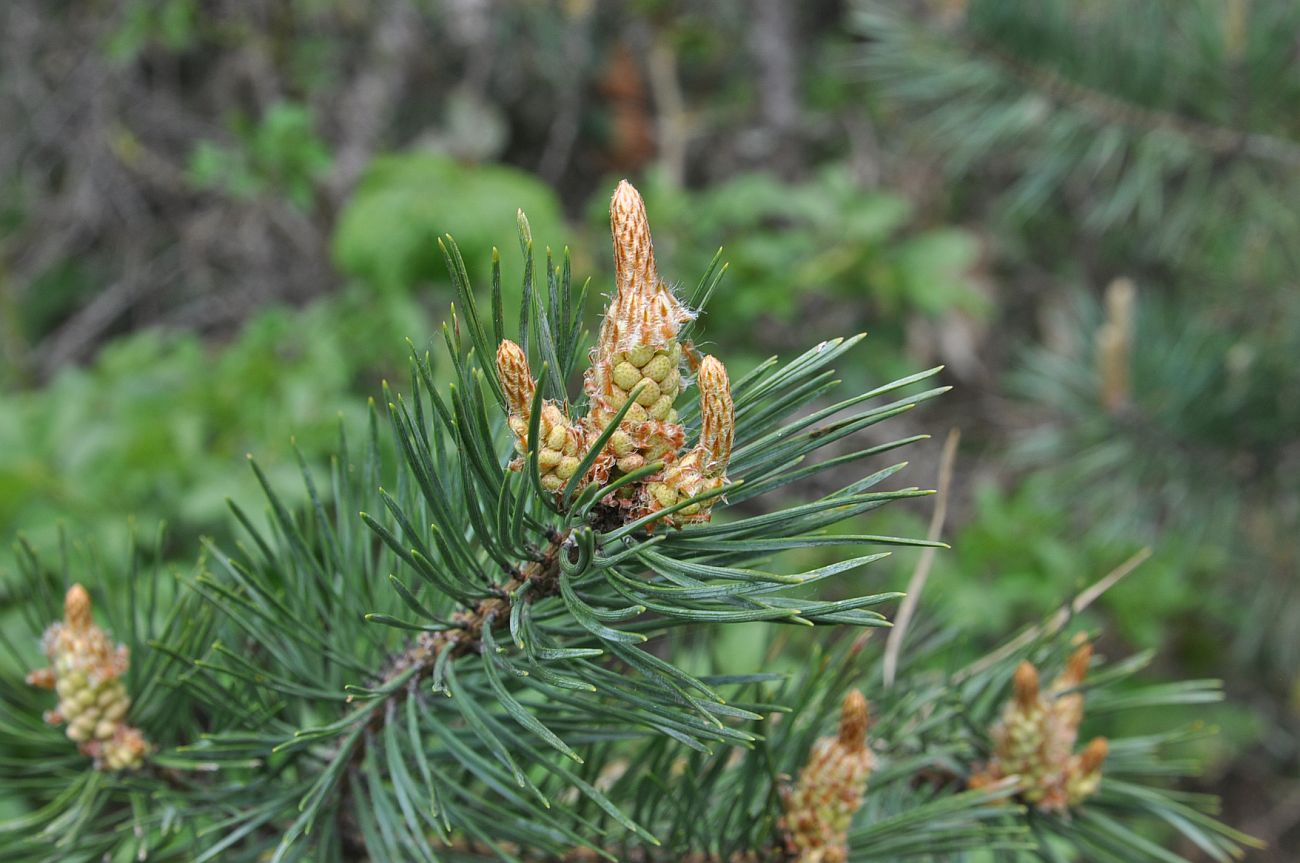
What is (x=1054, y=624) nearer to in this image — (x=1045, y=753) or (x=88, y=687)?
(x=1045, y=753)

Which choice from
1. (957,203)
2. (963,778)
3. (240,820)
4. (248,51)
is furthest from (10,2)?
(963,778)

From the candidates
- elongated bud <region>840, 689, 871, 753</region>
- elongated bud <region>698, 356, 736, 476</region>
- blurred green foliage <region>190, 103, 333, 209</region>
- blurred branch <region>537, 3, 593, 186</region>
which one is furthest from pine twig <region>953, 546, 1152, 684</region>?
blurred branch <region>537, 3, 593, 186</region>

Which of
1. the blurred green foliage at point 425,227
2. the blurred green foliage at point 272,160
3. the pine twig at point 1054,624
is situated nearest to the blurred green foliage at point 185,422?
the blurred green foliage at point 425,227

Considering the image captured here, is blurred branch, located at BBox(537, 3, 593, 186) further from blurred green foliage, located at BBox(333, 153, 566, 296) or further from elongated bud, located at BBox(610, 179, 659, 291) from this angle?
elongated bud, located at BBox(610, 179, 659, 291)

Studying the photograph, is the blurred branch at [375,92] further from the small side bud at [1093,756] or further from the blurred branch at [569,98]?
the small side bud at [1093,756]

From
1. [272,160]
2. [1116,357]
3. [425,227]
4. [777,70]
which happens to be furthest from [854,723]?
[777,70]

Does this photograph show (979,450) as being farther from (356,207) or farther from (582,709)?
(582,709)
